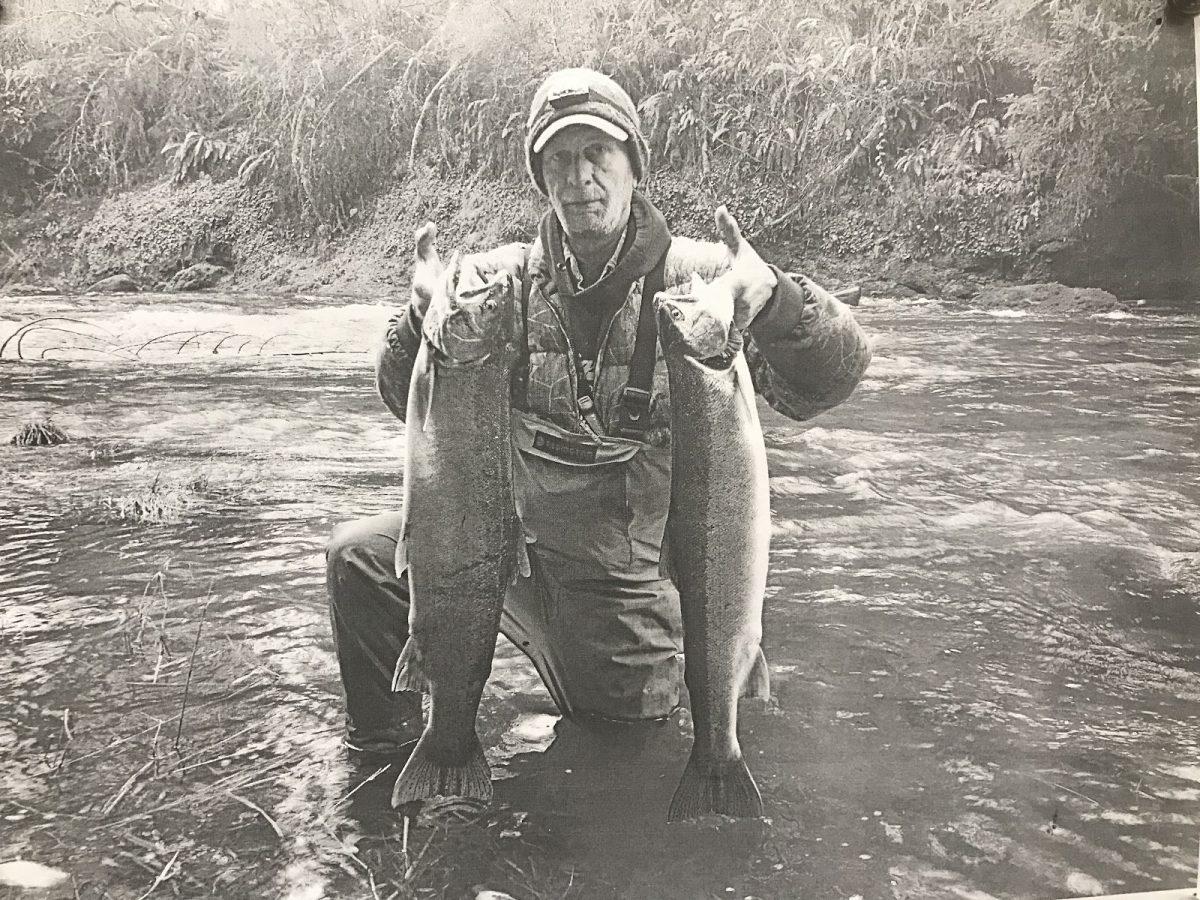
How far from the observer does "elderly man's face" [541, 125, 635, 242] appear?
241 centimetres

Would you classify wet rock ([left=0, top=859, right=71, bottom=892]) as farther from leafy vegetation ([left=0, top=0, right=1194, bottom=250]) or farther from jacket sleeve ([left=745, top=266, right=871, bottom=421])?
jacket sleeve ([left=745, top=266, right=871, bottom=421])

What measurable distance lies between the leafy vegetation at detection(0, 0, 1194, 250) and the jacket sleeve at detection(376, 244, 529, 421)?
247mm

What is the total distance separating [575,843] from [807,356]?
4.28ft

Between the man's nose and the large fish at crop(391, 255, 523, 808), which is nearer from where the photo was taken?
the large fish at crop(391, 255, 523, 808)

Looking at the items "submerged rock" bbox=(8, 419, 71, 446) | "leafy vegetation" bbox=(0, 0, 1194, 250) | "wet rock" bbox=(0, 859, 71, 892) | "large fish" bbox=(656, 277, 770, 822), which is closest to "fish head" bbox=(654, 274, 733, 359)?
"large fish" bbox=(656, 277, 770, 822)

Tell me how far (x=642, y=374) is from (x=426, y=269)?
0.62 meters

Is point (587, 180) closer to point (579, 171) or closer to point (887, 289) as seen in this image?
point (579, 171)

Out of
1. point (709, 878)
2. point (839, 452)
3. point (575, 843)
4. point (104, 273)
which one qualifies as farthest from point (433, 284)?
point (709, 878)

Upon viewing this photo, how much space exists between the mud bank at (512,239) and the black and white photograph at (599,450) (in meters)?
0.01

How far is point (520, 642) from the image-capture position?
2492 millimetres

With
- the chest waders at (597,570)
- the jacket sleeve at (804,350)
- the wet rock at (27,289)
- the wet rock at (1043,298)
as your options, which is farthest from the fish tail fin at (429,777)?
the wet rock at (1043,298)

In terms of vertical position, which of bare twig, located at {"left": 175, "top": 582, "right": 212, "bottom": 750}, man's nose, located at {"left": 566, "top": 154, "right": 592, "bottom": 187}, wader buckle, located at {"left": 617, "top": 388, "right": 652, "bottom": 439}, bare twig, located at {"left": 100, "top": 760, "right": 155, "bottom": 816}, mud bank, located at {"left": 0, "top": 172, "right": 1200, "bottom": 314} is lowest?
bare twig, located at {"left": 100, "top": 760, "right": 155, "bottom": 816}

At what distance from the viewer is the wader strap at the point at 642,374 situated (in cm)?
235

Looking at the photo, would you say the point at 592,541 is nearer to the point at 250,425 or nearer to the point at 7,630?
the point at 250,425
